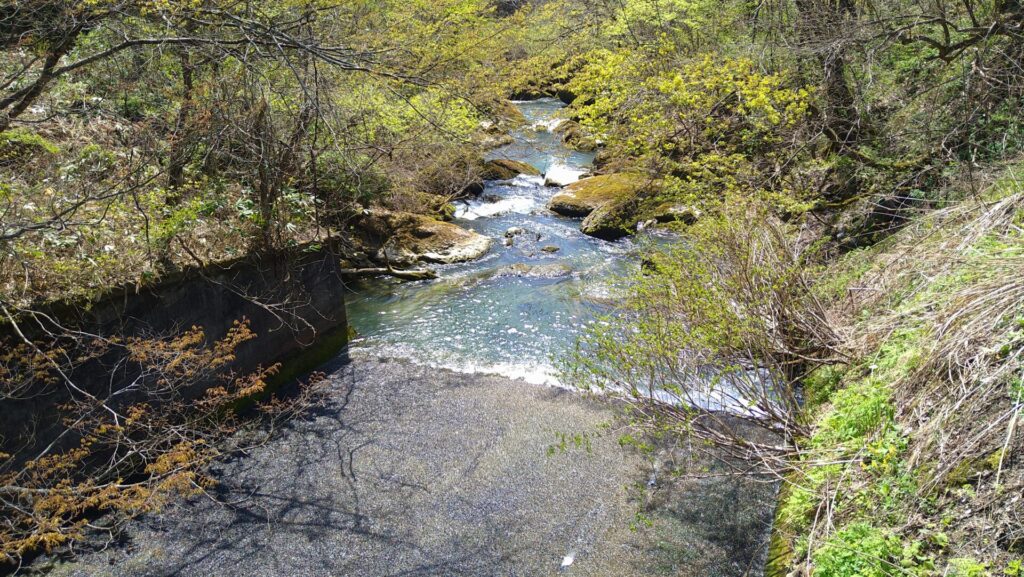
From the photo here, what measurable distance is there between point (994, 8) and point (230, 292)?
988 cm

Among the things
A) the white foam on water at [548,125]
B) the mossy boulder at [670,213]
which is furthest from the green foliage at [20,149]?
the white foam on water at [548,125]

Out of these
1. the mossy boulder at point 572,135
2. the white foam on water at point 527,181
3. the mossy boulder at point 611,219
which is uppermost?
the mossy boulder at point 572,135

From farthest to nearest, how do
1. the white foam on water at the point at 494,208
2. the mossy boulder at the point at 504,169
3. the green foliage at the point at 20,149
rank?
the mossy boulder at the point at 504,169, the white foam on water at the point at 494,208, the green foliage at the point at 20,149

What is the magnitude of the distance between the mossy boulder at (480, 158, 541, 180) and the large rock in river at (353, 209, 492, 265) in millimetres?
5019

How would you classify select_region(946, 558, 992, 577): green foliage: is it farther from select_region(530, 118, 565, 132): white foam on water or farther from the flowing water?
select_region(530, 118, 565, 132): white foam on water

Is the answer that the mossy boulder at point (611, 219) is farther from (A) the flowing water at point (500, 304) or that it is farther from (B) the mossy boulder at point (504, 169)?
(B) the mossy boulder at point (504, 169)

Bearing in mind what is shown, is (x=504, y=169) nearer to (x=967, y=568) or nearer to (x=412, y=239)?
(x=412, y=239)

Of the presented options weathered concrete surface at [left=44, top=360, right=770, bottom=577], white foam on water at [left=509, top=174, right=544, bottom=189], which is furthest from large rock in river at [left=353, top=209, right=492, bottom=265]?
weathered concrete surface at [left=44, top=360, right=770, bottom=577]

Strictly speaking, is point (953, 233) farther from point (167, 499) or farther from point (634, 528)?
point (167, 499)

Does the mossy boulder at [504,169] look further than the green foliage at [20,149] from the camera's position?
Yes

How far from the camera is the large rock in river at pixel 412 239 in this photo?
11961 millimetres

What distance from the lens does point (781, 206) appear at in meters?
7.88

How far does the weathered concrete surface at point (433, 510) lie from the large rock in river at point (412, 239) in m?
5.21

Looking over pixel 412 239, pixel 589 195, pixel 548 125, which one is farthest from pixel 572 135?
pixel 412 239
